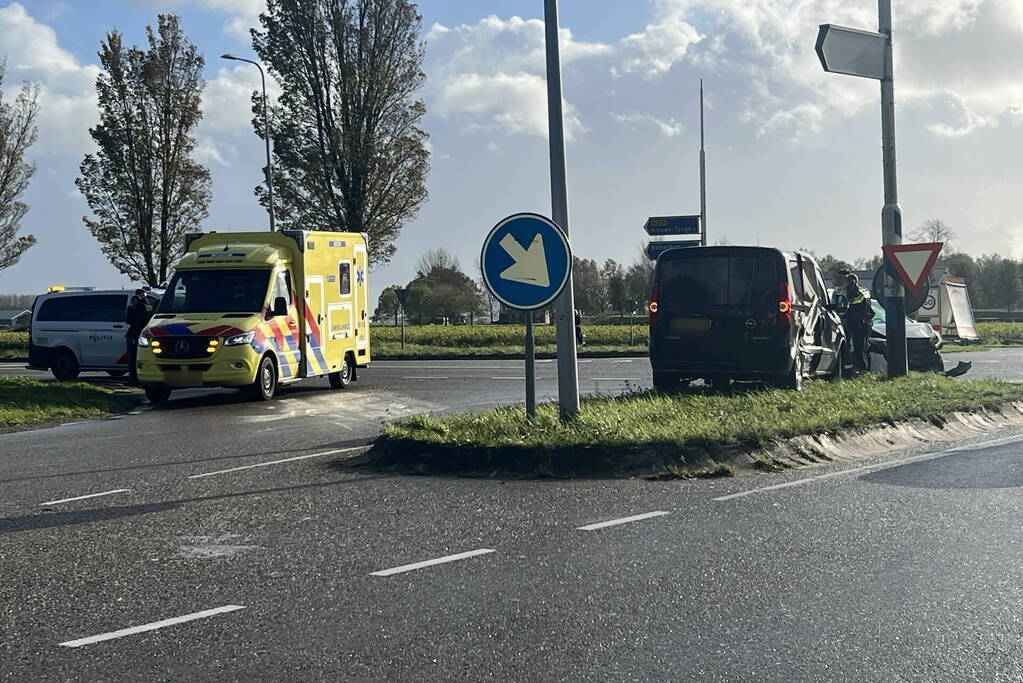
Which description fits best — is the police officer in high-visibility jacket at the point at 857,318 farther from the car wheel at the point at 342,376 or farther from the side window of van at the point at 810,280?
the car wheel at the point at 342,376

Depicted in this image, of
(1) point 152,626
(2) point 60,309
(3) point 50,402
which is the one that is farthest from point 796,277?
(2) point 60,309

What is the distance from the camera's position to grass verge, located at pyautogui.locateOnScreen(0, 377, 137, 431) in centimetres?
1593

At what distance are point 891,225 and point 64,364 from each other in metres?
15.8

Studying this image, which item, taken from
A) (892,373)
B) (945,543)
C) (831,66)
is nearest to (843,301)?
(892,373)

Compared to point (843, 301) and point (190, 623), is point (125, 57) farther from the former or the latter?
point (190, 623)

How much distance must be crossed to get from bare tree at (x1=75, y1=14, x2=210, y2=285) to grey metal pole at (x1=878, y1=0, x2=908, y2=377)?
32.6 metres

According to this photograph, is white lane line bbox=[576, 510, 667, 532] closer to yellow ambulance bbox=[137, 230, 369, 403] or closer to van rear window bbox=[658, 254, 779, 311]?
van rear window bbox=[658, 254, 779, 311]

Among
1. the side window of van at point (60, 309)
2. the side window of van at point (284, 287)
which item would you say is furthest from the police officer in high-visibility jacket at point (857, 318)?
the side window of van at point (60, 309)

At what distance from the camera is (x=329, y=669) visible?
457 centimetres

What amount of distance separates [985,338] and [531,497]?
124 ft

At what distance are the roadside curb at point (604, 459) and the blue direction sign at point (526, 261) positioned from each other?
5.33 ft

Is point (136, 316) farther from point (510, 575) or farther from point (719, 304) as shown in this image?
point (510, 575)

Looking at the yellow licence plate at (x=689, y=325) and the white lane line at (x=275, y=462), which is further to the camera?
the yellow licence plate at (x=689, y=325)

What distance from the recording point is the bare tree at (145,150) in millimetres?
44562
